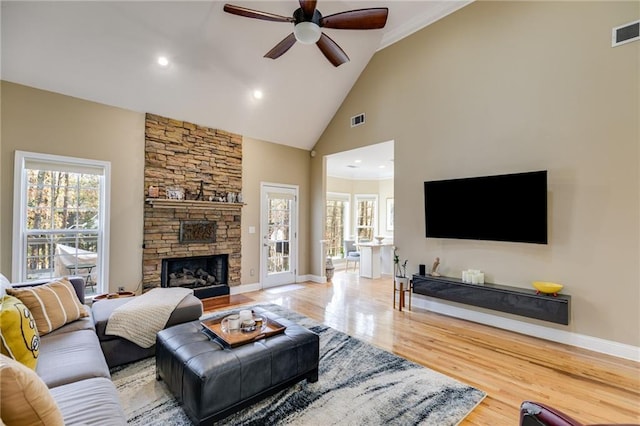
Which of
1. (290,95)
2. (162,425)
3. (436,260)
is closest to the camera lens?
(162,425)

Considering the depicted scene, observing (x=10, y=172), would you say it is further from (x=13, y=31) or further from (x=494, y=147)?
(x=494, y=147)

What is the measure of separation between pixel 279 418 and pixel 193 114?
4588 mm

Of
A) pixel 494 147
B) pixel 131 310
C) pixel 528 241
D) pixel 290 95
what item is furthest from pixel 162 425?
pixel 290 95

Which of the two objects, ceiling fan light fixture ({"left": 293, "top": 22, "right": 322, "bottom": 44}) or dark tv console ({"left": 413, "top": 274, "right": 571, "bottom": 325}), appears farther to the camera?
dark tv console ({"left": 413, "top": 274, "right": 571, "bottom": 325})

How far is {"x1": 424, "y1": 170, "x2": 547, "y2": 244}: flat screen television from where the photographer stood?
3486 mm

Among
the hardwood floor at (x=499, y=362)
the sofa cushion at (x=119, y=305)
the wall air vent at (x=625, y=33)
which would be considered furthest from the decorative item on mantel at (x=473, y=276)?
the sofa cushion at (x=119, y=305)

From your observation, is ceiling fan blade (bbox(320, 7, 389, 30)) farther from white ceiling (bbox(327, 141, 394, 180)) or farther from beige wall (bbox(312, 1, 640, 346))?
white ceiling (bbox(327, 141, 394, 180))

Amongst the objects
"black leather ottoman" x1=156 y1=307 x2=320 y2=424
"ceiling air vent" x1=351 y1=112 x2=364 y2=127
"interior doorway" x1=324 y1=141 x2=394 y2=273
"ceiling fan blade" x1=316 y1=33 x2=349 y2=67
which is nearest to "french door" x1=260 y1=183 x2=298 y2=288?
"ceiling air vent" x1=351 y1=112 x2=364 y2=127

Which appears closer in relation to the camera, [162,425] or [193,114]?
[162,425]

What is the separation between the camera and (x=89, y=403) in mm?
1525

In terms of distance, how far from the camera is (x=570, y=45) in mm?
3365

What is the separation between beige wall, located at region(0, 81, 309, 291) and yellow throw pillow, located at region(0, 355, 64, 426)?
362 cm

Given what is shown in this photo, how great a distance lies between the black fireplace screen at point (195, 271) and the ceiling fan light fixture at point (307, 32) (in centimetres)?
383

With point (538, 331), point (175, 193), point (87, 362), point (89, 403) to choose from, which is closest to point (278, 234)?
point (175, 193)
